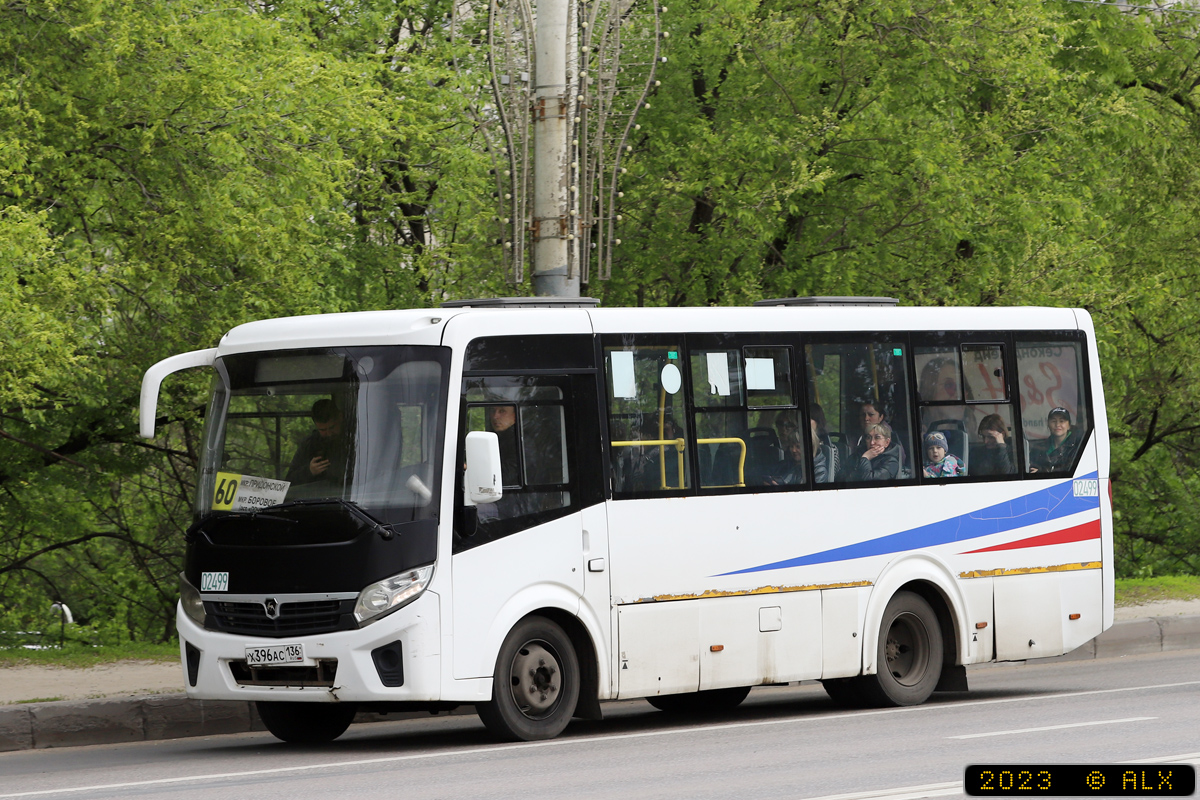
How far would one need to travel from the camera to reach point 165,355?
17828mm

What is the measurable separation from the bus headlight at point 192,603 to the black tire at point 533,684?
192 centimetres

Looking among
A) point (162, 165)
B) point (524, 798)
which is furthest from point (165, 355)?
point (524, 798)

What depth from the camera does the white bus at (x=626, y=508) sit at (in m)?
10.7

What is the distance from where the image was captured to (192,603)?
1136 centimetres

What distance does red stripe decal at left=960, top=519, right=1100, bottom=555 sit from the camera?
13.8 metres

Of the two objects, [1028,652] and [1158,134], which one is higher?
[1158,134]

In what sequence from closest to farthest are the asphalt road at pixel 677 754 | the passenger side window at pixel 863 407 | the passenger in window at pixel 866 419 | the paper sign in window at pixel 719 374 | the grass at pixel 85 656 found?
the asphalt road at pixel 677 754 < the paper sign in window at pixel 719 374 < the passenger side window at pixel 863 407 < the passenger in window at pixel 866 419 < the grass at pixel 85 656

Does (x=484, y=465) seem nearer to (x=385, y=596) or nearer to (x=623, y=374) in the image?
(x=385, y=596)

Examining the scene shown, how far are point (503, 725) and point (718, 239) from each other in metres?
11.9

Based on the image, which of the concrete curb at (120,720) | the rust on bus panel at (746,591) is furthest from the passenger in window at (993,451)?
the concrete curb at (120,720)

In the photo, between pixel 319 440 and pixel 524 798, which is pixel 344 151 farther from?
pixel 524 798

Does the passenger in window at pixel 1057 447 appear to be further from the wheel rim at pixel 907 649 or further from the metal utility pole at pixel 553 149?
the metal utility pole at pixel 553 149

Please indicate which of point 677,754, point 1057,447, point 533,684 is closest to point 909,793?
point 677,754

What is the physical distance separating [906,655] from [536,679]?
3624 millimetres
